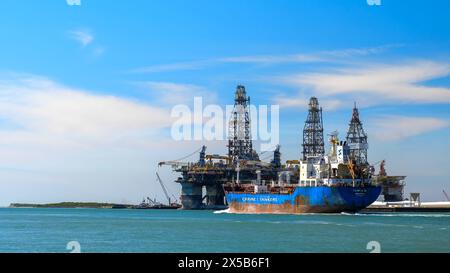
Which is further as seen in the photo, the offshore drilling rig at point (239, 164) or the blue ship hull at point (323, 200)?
the offshore drilling rig at point (239, 164)

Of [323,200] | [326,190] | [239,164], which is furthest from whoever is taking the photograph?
[239,164]

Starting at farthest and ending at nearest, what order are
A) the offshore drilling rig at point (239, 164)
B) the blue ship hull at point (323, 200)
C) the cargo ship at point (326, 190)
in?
the offshore drilling rig at point (239, 164) → the cargo ship at point (326, 190) → the blue ship hull at point (323, 200)

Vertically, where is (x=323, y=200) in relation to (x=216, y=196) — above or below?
below

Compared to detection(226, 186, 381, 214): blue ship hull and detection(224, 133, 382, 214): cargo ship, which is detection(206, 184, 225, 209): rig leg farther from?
detection(226, 186, 381, 214): blue ship hull

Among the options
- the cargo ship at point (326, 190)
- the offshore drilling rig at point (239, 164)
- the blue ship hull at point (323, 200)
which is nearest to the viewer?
the blue ship hull at point (323, 200)

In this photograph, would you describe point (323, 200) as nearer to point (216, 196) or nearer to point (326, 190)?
point (326, 190)

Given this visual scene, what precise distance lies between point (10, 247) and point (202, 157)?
11621cm

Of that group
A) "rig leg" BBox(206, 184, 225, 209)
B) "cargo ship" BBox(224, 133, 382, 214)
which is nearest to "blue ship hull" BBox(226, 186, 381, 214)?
"cargo ship" BBox(224, 133, 382, 214)

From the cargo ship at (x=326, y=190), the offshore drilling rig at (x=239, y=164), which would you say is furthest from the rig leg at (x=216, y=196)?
the cargo ship at (x=326, y=190)

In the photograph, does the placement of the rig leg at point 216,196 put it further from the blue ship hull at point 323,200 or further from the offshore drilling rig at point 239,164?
the blue ship hull at point 323,200

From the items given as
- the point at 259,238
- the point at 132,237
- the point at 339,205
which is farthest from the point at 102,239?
the point at 339,205

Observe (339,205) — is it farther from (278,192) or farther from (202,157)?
(202,157)

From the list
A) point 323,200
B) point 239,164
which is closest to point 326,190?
point 323,200
